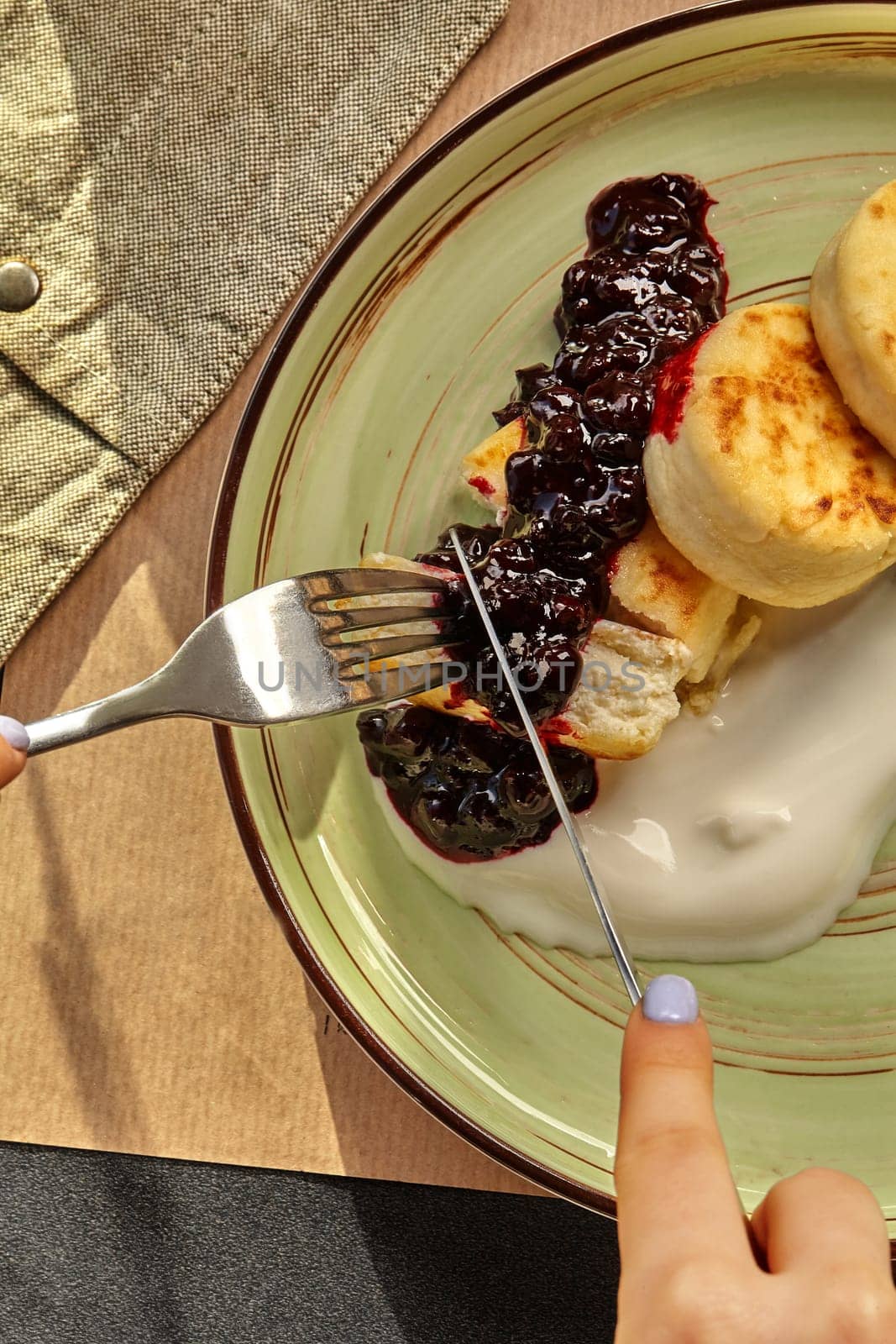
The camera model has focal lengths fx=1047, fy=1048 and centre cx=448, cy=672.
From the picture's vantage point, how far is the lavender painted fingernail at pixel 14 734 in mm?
1447

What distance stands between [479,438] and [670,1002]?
49.6 inches

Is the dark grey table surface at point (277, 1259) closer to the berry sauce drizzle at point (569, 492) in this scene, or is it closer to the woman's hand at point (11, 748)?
the berry sauce drizzle at point (569, 492)

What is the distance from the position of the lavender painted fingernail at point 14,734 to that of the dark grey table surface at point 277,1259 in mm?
1187

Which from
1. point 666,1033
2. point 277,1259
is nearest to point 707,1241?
point 666,1033

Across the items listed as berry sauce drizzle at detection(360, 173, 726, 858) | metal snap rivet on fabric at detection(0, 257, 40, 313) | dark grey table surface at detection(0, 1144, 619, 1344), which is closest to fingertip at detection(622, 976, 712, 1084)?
berry sauce drizzle at detection(360, 173, 726, 858)

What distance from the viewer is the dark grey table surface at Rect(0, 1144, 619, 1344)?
218 cm

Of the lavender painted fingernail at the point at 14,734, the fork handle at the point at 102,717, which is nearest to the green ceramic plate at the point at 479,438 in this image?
the fork handle at the point at 102,717

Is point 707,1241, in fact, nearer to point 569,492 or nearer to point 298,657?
point 298,657

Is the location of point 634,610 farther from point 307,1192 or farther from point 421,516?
A: point 307,1192

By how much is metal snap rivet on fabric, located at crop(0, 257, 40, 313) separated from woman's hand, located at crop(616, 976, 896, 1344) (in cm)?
195

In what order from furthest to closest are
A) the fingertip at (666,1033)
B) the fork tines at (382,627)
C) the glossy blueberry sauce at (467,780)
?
1. the glossy blueberry sauce at (467,780)
2. the fork tines at (382,627)
3. the fingertip at (666,1033)

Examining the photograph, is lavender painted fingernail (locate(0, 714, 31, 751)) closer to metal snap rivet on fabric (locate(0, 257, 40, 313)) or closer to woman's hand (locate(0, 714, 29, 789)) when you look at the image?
woman's hand (locate(0, 714, 29, 789))

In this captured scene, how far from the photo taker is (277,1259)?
7.29ft

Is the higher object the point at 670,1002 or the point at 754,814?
the point at 754,814
